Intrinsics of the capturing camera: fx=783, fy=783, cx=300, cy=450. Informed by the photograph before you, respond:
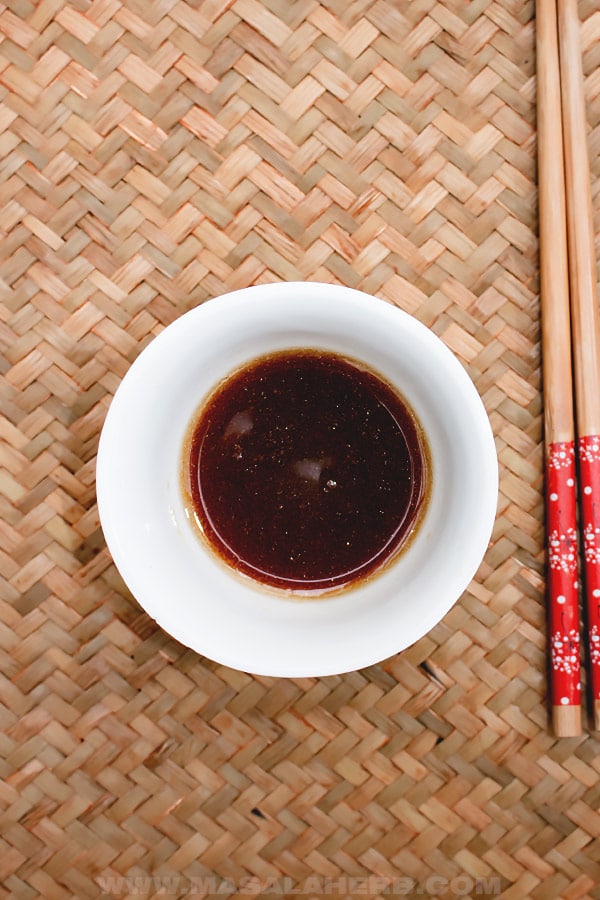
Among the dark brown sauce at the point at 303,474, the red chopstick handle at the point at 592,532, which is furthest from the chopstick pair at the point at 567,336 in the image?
the dark brown sauce at the point at 303,474

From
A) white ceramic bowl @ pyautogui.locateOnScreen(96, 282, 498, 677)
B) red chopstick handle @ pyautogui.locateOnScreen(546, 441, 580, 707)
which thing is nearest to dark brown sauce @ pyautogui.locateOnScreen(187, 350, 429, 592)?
white ceramic bowl @ pyautogui.locateOnScreen(96, 282, 498, 677)

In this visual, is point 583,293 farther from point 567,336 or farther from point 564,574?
point 564,574

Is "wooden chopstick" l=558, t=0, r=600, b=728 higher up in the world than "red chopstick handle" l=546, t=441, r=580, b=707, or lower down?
higher up

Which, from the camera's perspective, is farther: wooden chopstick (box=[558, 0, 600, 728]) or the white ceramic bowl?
wooden chopstick (box=[558, 0, 600, 728])

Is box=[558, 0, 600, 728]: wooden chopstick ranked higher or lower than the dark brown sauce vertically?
higher

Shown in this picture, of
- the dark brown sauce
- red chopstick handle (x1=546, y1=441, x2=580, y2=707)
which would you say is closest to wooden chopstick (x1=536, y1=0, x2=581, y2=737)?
red chopstick handle (x1=546, y1=441, x2=580, y2=707)

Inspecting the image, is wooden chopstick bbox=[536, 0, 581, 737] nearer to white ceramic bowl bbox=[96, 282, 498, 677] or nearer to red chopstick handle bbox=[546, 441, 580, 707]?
red chopstick handle bbox=[546, 441, 580, 707]

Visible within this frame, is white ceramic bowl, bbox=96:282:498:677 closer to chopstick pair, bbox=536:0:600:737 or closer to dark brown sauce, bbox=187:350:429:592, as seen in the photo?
dark brown sauce, bbox=187:350:429:592
